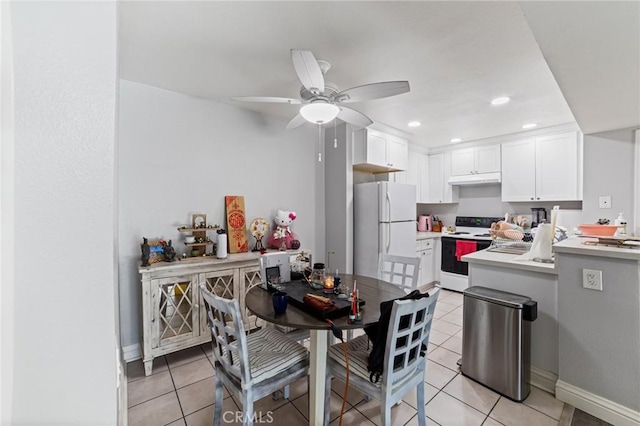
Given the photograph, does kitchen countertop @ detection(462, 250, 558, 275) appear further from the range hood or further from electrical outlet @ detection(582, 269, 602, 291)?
the range hood

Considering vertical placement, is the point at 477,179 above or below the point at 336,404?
above

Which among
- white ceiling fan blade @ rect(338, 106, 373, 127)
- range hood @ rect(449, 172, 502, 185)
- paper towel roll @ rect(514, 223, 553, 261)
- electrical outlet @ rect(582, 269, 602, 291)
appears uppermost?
white ceiling fan blade @ rect(338, 106, 373, 127)

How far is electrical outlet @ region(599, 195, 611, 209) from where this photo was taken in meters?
2.43

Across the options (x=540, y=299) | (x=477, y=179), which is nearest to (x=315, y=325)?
(x=540, y=299)

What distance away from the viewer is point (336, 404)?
1848 millimetres

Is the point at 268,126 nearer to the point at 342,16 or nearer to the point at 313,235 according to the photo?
the point at 313,235

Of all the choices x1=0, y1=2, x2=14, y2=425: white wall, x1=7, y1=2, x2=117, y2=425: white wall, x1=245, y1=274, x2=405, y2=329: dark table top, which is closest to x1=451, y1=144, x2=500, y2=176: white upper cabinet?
x1=245, y1=274, x2=405, y2=329: dark table top

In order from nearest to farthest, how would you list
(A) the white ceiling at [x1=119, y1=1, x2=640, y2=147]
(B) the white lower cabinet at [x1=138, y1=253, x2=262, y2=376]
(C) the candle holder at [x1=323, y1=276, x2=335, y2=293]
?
(A) the white ceiling at [x1=119, y1=1, x2=640, y2=147], (C) the candle holder at [x1=323, y1=276, x2=335, y2=293], (B) the white lower cabinet at [x1=138, y1=253, x2=262, y2=376]

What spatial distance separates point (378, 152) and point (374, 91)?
1930 mm

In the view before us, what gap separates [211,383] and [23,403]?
1.92m

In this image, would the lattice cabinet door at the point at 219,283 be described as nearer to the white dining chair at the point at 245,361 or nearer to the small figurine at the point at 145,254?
the small figurine at the point at 145,254

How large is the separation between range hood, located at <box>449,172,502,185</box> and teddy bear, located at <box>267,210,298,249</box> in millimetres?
2972

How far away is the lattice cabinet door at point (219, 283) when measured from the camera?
2.40 metres

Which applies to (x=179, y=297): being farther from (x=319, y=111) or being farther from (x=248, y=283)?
(x=319, y=111)
